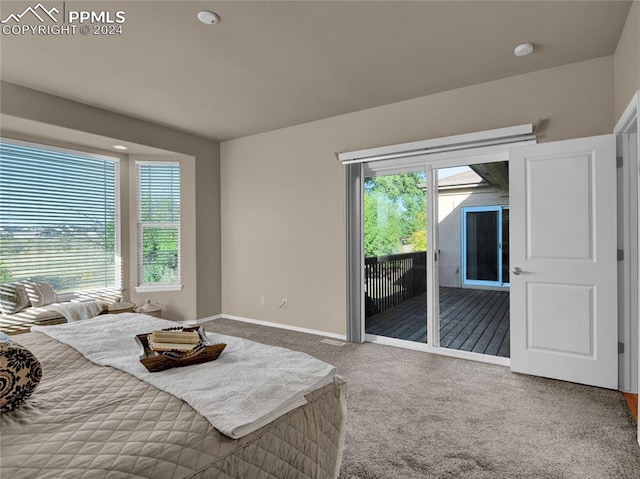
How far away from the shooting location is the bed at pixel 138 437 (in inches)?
35.5

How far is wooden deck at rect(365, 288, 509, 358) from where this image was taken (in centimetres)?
352

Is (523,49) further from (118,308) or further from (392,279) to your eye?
(118,308)

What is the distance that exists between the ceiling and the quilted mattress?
2234 mm

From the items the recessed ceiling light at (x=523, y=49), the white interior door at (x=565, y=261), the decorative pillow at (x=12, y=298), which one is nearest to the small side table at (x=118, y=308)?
the decorative pillow at (x=12, y=298)

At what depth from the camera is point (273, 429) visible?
3.96ft

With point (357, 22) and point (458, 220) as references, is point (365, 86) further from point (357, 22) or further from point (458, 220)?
point (458, 220)

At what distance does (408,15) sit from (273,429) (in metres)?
2.53

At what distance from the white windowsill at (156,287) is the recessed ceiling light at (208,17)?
3619 mm

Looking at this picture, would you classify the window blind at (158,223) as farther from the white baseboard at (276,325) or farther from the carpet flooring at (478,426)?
the carpet flooring at (478,426)

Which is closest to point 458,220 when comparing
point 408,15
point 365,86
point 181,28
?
point 365,86

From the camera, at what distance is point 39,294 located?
155 inches

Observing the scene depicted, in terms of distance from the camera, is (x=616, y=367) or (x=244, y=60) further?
(x=244, y=60)

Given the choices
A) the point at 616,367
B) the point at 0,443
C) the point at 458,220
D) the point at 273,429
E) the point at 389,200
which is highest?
the point at 389,200

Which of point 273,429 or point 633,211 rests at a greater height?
point 633,211
